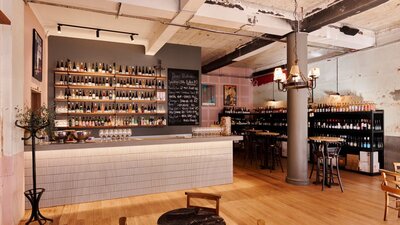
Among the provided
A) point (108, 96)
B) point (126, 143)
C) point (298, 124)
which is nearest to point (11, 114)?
point (126, 143)

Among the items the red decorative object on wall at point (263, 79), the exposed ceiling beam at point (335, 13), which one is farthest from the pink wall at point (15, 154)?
the red decorative object on wall at point (263, 79)

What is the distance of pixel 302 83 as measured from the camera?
410 cm

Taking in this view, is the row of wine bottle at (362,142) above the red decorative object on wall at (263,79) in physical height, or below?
below

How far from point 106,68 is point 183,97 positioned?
219 cm

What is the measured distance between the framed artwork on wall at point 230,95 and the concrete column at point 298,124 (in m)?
5.37

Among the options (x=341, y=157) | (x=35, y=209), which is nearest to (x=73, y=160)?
(x=35, y=209)

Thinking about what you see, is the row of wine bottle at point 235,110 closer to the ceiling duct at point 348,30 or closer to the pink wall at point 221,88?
the pink wall at point 221,88

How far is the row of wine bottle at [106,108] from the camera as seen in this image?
20.4 feet

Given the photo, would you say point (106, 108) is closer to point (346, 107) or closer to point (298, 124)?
point (298, 124)

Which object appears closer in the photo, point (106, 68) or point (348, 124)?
point (106, 68)

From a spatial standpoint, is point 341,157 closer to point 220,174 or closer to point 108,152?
point 220,174

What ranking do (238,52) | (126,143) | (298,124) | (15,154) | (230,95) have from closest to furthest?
(15,154) < (126,143) < (298,124) < (238,52) < (230,95)

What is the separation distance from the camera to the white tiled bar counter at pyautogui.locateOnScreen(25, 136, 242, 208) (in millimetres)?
4133

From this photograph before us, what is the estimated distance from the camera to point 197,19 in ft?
15.5
